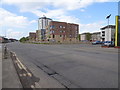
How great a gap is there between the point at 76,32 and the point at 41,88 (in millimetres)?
80427

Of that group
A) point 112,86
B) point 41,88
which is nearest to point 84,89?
point 112,86

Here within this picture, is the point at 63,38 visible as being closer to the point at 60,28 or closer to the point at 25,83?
the point at 60,28

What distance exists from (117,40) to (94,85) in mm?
23067

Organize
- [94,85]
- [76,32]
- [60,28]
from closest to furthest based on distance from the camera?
[94,85]
[60,28]
[76,32]

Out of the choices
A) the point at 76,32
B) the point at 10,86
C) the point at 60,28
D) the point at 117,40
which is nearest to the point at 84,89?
the point at 10,86

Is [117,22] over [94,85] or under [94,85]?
over

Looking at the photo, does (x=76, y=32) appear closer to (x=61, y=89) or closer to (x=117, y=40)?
(x=117, y=40)

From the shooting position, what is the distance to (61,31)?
2741 inches

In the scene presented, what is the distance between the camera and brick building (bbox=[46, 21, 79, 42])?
66.6m

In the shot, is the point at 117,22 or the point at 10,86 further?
the point at 117,22

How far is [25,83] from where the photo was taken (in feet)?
12.9

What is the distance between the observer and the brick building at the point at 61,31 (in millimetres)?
66625

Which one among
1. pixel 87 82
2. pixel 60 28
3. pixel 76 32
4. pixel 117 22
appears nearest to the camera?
pixel 87 82

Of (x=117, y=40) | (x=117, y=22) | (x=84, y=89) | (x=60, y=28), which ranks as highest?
(x=60, y=28)
